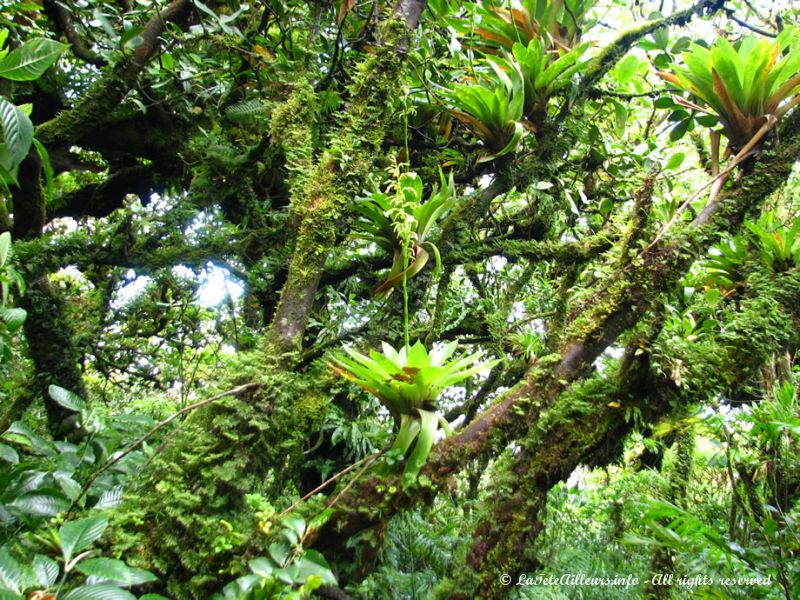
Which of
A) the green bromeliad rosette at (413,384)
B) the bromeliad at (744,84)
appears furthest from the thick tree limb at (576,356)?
the bromeliad at (744,84)

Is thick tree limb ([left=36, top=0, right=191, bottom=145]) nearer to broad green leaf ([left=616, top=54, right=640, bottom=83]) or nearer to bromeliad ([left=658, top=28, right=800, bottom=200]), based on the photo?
broad green leaf ([left=616, top=54, right=640, bottom=83])

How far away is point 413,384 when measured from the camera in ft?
4.39

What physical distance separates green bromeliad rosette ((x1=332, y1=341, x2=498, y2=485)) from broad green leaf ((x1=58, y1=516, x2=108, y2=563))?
66 cm

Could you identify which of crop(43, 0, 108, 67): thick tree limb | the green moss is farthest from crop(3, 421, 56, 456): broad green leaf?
crop(43, 0, 108, 67): thick tree limb

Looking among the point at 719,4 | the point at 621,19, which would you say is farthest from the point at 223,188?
the point at 621,19

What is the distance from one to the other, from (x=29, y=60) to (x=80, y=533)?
3.15 ft

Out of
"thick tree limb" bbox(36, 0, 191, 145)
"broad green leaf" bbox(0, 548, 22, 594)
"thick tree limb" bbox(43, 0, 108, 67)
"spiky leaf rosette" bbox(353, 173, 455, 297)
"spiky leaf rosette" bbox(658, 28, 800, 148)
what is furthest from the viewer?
"thick tree limb" bbox(43, 0, 108, 67)

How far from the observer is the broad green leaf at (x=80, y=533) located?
2.78ft

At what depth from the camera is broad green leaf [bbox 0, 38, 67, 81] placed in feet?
3.01

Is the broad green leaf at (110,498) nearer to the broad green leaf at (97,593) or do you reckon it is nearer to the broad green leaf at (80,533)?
the broad green leaf at (80,533)

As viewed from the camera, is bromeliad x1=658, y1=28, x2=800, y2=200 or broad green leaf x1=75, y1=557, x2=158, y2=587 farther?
bromeliad x1=658, y1=28, x2=800, y2=200

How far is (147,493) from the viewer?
1185mm

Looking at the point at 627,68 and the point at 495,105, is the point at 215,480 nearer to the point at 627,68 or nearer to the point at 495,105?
the point at 495,105

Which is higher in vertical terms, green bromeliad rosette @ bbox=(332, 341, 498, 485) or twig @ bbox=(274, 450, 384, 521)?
green bromeliad rosette @ bbox=(332, 341, 498, 485)
